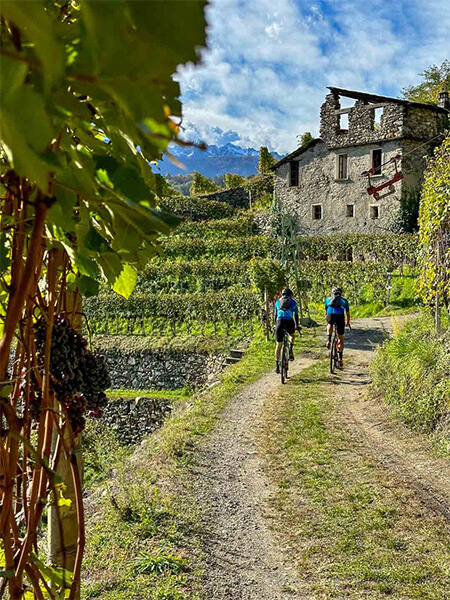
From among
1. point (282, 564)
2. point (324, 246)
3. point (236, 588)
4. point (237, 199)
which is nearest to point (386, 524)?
point (282, 564)

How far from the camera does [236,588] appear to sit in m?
3.92

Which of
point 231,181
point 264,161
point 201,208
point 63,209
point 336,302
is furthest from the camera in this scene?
point 231,181

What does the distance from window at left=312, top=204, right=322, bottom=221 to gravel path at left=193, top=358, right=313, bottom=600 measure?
20.5m

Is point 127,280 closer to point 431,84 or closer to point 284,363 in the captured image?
point 284,363

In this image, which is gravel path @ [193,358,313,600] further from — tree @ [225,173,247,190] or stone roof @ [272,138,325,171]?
tree @ [225,173,247,190]

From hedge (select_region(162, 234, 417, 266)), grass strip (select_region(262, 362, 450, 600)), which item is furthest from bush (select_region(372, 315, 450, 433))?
hedge (select_region(162, 234, 417, 266))

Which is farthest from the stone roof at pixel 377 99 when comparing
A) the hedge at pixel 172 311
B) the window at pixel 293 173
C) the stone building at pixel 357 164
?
the hedge at pixel 172 311

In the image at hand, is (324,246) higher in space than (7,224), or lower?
higher

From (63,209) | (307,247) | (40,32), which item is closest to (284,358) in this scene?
(63,209)

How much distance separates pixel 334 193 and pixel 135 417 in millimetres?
17229

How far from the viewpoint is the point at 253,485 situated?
5.59 m

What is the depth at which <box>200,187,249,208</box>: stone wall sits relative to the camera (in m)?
34.0

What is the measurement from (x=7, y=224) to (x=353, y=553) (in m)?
3.97

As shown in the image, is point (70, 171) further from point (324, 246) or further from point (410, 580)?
point (324, 246)
